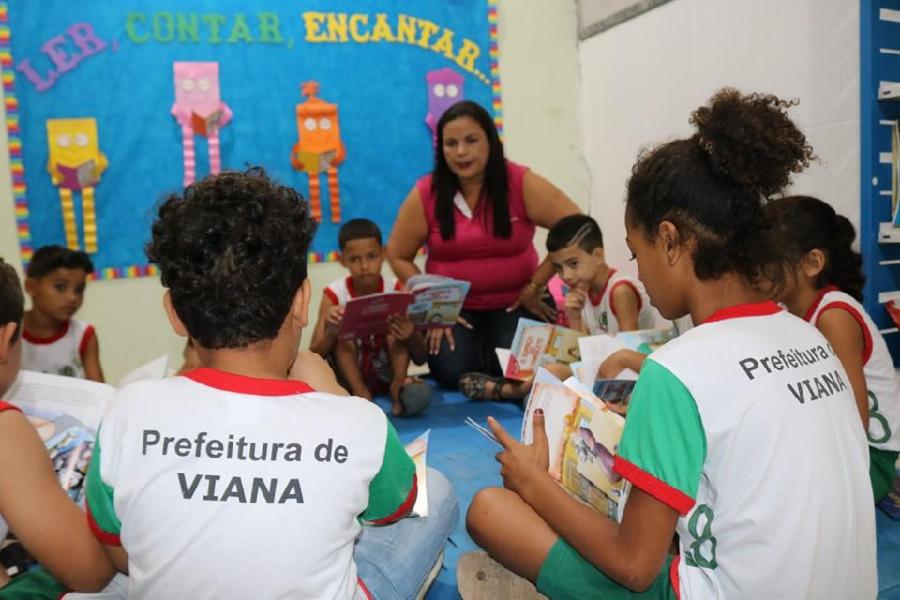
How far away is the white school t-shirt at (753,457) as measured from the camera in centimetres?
76

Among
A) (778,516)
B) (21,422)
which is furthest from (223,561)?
(778,516)

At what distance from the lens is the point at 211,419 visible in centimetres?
70

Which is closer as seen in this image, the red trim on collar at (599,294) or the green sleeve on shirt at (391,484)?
the green sleeve on shirt at (391,484)

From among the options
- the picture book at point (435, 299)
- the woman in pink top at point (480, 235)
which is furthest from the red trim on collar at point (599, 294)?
the picture book at point (435, 299)

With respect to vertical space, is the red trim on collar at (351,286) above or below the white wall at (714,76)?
below

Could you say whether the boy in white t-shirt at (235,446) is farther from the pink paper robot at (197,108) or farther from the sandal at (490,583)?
the pink paper robot at (197,108)

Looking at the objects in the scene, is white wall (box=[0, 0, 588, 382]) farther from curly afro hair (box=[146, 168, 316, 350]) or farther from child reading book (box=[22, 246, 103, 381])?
curly afro hair (box=[146, 168, 316, 350])

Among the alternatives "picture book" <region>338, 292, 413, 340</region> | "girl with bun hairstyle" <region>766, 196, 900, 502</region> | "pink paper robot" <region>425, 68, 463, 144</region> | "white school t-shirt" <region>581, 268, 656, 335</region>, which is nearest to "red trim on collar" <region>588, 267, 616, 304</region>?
→ "white school t-shirt" <region>581, 268, 656, 335</region>

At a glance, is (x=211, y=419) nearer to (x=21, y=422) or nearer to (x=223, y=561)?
(x=223, y=561)

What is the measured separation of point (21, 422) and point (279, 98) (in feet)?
7.83

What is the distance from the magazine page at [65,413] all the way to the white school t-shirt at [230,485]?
520 mm

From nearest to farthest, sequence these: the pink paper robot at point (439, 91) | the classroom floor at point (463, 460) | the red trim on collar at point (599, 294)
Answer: the classroom floor at point (463, 460) → the red trim on collar at point (599, 294) → the pink paper robot at point (439, 91)

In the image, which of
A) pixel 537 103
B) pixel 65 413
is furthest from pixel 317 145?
pixel 65 413

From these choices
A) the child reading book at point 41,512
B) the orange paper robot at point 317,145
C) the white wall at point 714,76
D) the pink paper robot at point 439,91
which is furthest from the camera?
the pink paper robot at point 439,91
